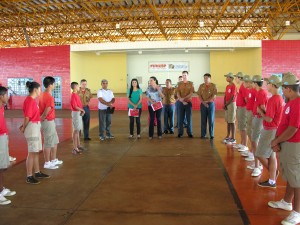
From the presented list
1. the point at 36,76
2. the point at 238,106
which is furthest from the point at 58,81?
the point at 238,106

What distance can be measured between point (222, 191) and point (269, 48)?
601 inches

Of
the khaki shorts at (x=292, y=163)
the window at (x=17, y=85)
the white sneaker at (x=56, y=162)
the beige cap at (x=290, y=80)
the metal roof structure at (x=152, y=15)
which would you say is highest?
the metal roof structure at (x=152, y=15)

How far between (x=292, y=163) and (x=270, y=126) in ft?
3.35

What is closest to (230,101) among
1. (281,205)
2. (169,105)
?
(169,105)

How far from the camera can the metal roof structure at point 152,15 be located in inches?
655

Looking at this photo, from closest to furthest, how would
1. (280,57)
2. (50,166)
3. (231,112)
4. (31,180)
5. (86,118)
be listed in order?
(31,180) < (50,166) < (231,112) < (86,118) < (280,57)

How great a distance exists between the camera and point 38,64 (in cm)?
1881

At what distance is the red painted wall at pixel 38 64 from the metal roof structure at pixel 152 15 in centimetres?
212

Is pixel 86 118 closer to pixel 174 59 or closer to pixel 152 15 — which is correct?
pixel 152 15

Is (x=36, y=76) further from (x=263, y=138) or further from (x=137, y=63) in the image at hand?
(x=263, y=138)

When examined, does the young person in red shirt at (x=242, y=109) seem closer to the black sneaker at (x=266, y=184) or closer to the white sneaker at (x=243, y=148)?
Answer: the white sneaker at (x=243, y=148)

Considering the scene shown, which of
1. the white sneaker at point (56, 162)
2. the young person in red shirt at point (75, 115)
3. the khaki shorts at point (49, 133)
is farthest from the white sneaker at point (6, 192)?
the young person in red shirt at point (75, 115)

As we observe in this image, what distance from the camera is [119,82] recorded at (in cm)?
2427

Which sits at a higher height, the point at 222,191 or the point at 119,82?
the point at 119,82
